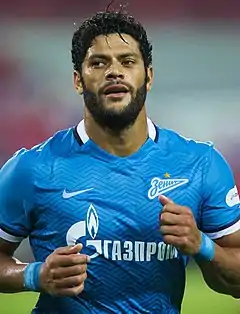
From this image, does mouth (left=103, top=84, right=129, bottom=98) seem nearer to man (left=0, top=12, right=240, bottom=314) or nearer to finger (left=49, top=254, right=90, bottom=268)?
man (left=0, top=12, right=240, bottom=314)

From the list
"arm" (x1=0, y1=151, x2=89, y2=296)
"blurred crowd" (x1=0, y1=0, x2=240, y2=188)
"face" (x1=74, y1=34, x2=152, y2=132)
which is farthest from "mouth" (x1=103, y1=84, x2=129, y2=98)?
"blurred crowd" (x1=0, y1=0, x2=240, y2=188)

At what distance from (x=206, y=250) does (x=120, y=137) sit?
0.32m

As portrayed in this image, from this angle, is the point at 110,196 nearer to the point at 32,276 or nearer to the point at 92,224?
the point at 92,224

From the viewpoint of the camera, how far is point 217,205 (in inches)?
65.3

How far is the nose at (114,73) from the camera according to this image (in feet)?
5.19

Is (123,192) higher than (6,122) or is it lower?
lower

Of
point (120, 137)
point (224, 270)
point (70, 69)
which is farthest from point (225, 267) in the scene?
point (70, 69)

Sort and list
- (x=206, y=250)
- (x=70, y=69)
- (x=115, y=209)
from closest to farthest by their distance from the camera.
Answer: (x=206, y=250), (x=115, y=209), (x=70, y=69)

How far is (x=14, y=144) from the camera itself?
10.4ft

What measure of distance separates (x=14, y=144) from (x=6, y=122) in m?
0.10

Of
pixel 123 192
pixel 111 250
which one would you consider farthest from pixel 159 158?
pixel 111 250

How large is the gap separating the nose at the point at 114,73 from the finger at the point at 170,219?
0.34m

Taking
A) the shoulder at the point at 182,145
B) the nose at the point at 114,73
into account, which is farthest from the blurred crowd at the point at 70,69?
the nose at the point at 114,73

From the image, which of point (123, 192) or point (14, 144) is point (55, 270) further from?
point (14, 144)
